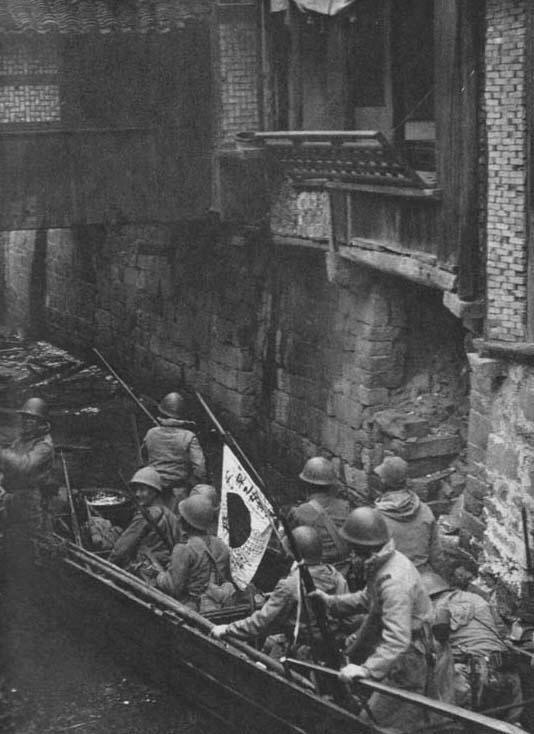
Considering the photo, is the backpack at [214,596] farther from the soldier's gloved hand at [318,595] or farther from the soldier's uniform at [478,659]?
the soldier's gloved hand at [318,595]

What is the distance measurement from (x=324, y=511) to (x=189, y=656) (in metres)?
1.55

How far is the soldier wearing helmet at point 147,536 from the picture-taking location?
36.6ft

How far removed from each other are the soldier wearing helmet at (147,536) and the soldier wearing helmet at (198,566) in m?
0.59

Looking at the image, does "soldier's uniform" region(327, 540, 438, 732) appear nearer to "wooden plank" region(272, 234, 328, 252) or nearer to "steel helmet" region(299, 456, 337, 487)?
"steel helmet" region(299, 456, 337, 487)

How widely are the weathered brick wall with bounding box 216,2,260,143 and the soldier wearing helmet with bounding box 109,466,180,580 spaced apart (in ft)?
18.5

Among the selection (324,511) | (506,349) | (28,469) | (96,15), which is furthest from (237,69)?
(324,511)


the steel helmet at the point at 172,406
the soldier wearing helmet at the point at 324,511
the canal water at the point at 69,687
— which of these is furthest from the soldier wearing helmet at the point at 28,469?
the soldier wearing helmet at the point at 324,511

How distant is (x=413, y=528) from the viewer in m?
9.73

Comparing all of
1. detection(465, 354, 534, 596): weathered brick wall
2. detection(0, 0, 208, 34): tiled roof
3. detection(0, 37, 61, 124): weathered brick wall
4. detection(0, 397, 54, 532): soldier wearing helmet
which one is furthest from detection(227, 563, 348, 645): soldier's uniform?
detection(0, 0, 208, 34): tiled roof

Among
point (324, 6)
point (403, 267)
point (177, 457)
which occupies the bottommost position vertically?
point (177, 457)

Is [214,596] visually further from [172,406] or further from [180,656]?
[172,406]

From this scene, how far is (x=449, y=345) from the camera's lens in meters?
14.0

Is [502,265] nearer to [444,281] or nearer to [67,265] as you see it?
[444,281]

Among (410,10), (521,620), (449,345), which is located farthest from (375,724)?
(410,10)
